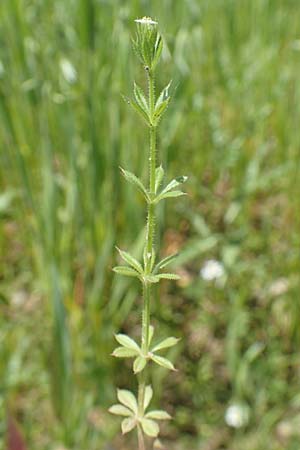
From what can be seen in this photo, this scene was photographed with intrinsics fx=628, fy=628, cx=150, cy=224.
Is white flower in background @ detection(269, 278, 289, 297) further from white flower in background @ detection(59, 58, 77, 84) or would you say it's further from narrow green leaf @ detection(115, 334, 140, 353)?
narrow green leaf @ detection(115, 334, 140, 353)

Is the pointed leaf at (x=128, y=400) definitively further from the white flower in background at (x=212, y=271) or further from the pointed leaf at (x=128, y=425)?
the white flower in background at (x=212, y=271)

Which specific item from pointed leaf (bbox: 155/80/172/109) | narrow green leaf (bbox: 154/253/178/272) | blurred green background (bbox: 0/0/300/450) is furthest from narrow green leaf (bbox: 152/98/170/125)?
blurred green background (bbox: 0/0/300/450)

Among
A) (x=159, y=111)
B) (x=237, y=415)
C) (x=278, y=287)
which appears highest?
(x=159, y=111)

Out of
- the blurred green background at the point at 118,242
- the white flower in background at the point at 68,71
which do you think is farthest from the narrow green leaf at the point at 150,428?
the white flower in background at the point at 68,71

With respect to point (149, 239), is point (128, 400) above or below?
below

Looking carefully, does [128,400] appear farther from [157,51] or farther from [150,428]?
[157,51]

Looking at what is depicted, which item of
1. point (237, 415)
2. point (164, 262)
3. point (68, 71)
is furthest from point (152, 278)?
point (68, 71)

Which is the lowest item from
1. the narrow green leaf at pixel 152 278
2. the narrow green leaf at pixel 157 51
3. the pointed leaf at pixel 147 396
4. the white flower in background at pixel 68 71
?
the pointed leaf at pixel 147 396

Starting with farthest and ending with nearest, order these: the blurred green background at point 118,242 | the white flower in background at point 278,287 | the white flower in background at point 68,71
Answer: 1. the white flower in background at point 278,287
2. the white flower in background at point 68,71
3. the blurred green background at point 118,242
